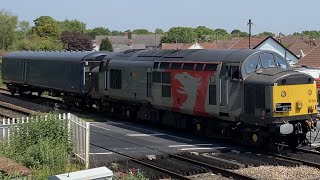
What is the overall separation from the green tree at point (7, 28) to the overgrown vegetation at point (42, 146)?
3702 inches

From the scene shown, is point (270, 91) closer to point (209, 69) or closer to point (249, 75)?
point (249, 75)

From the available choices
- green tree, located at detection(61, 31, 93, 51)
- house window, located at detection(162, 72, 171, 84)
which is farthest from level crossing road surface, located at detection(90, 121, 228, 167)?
green tree, located at detection(61, 31, 93, 51)

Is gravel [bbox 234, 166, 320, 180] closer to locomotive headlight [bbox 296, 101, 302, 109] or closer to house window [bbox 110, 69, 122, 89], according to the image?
locomotive headlight [bbox 296, 101, 302, 109]

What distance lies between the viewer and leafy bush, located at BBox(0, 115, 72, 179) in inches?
456

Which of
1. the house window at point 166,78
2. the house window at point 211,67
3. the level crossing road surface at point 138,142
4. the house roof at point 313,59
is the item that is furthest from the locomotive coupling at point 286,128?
the house roof at point 313,59

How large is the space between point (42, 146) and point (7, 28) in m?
97.4

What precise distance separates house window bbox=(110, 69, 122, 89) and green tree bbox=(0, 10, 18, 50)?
84254mm

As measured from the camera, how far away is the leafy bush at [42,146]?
38.0ft

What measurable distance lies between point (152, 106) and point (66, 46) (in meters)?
90.0

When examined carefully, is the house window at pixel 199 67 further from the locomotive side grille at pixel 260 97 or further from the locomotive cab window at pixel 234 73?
the locomotive side grille at pixel 260 97

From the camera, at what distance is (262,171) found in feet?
42.4

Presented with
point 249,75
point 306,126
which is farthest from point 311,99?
point 249,75

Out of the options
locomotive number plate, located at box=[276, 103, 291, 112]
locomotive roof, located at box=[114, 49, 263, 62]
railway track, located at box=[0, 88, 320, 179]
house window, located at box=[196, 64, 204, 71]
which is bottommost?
railway track, located at box=[0, 88, 320, 179]

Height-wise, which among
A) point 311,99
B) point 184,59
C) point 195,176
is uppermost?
point 184,59
